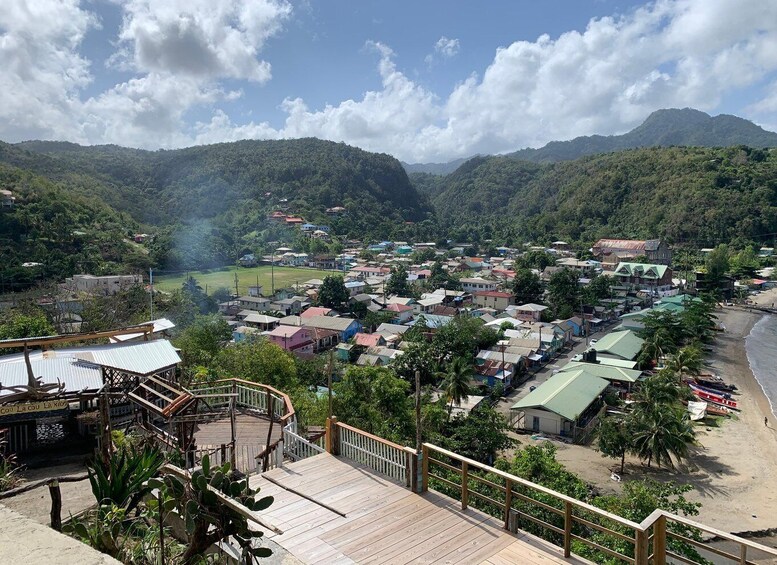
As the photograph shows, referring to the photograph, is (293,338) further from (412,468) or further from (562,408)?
(412,468)

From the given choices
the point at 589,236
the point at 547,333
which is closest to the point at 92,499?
the point at 547,333

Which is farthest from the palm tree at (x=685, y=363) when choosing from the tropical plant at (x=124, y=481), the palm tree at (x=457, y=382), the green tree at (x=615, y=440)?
the tropical plant at (x=124, y=481)

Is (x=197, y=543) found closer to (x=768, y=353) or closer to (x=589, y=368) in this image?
(x=589, y=368)

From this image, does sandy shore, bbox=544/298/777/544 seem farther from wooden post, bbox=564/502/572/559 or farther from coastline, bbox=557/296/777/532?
wooden post, bbox=564/502/572/559

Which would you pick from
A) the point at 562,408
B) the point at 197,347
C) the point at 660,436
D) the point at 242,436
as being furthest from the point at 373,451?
the point at 562,408

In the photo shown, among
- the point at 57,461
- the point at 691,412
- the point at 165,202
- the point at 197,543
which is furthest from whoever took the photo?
the point at 165,202

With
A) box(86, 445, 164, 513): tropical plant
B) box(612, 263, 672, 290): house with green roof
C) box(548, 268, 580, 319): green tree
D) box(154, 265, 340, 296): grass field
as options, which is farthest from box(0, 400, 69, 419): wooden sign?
box(612, 263, 672, 290): house with green roof
